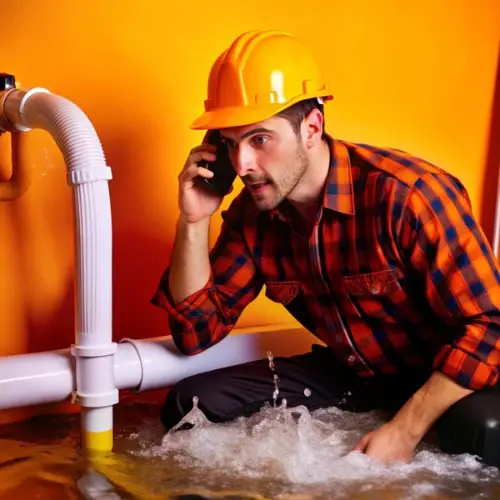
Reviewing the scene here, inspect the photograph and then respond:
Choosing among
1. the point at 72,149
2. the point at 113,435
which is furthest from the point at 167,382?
the point at 72,149

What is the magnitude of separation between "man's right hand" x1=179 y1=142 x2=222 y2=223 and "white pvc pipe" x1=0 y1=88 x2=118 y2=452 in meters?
0.19

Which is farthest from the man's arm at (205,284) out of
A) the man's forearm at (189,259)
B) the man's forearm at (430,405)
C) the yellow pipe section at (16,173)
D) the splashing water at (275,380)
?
the man's forearm at (430,405)

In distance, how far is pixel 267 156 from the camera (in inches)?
56.7

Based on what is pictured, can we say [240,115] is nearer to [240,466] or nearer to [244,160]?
[244,160]

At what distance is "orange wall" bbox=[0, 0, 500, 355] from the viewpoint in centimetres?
167

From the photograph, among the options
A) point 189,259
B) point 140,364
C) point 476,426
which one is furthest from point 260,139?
point 476,426

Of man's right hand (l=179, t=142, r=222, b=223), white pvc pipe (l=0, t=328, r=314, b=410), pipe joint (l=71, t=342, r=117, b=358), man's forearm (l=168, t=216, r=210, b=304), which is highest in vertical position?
man's right hand (l=179, t=142, r=222, b=223)

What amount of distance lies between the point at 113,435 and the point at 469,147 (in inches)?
56.1

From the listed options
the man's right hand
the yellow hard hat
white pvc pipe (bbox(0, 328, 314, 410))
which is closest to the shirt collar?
the yellow hard hat

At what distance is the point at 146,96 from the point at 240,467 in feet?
2.84

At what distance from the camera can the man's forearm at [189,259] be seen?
5.21ft

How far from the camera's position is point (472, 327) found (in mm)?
1367

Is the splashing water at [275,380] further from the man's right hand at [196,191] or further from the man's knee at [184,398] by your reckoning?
the man's right hand at [196,191]

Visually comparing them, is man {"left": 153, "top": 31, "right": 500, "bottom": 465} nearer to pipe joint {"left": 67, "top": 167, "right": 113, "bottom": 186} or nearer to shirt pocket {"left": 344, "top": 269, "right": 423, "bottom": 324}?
shirt pocket {"left": 344, "top": 269, "right": 423, "bottom": 324}
